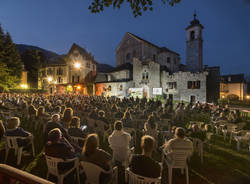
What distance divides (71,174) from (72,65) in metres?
40.7

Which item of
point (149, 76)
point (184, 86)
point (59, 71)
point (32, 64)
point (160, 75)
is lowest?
point (184, 86)

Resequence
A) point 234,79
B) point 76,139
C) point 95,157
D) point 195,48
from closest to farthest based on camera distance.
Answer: point 95,157, point 76,139, point 195,48, point 234,79

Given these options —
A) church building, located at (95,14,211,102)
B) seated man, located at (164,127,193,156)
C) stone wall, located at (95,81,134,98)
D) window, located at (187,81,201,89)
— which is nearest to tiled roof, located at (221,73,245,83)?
church building, located at (95,14,211,102)

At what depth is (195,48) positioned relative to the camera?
95.7 feet

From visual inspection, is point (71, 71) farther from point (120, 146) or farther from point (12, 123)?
point (120, 146)

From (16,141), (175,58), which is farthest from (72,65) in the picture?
(16,141)

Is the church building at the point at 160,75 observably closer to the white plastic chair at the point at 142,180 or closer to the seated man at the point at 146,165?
the seated man at the point at 146,165

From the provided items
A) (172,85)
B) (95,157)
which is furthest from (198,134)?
(172,85)

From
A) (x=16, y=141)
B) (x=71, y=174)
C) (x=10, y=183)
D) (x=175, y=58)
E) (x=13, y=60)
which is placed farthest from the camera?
(x=175, y=58)

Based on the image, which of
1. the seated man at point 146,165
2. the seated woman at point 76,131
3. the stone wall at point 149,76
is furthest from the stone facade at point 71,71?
the seated man at point 146,165

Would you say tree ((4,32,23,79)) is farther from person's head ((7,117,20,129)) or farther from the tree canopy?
person's head ((7,117,20,129))

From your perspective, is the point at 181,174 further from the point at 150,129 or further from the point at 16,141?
the point at 16,141

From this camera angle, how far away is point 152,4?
3.71 metres

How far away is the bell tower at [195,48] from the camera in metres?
28.8
